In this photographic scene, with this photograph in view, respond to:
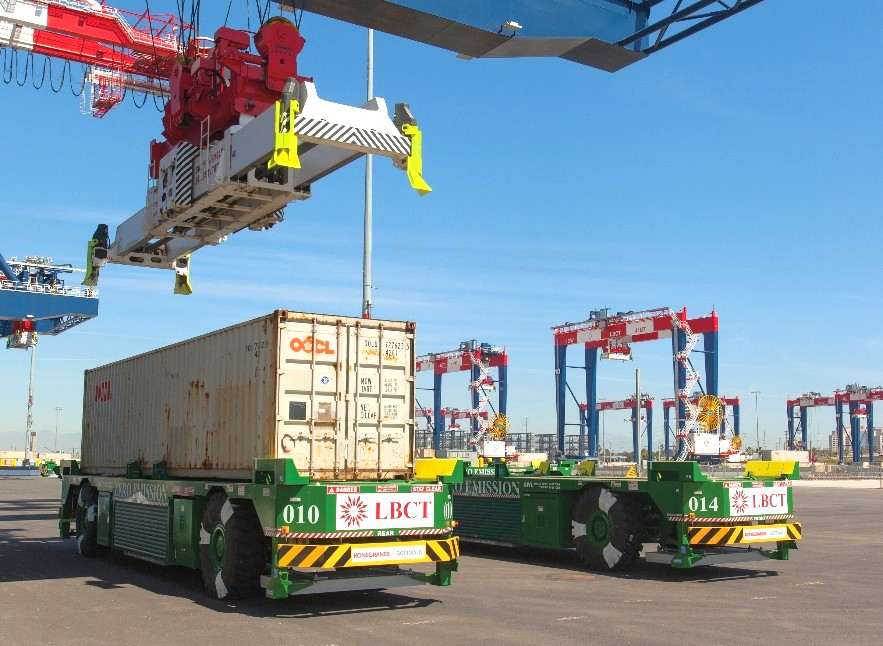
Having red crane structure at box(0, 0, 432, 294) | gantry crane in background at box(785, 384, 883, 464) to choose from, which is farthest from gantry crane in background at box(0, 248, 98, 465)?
gantry crane in background at box(785, 384, 883, 464)

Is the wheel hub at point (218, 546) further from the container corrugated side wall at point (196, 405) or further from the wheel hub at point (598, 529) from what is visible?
the wheel hub at point (598, 529)

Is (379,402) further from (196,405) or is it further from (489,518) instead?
(489,518)

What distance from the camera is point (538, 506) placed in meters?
15.0

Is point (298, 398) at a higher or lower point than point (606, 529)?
higher

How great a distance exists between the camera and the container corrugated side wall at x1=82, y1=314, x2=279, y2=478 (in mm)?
10836

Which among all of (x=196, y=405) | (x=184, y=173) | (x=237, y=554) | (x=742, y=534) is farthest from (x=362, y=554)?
(x=184, y=173)

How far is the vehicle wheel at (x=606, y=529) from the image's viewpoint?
13.2 m

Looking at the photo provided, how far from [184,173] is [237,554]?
223 inches

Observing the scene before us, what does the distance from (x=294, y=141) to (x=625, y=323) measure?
49333 millimetres

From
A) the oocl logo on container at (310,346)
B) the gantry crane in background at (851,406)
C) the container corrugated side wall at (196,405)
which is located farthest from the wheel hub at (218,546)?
the gantry crane in background at (851,406)

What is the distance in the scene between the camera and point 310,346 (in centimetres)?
1087

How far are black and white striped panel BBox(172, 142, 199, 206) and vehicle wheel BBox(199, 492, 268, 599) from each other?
453 cm

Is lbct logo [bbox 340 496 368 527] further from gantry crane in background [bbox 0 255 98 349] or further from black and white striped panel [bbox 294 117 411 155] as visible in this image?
gantry crane in background [bbox 0 255 98 349]

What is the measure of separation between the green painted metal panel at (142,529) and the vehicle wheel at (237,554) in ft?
5.37
